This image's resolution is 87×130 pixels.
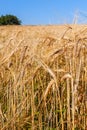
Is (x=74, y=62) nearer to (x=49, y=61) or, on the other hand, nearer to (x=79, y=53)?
(x=79, y=53)

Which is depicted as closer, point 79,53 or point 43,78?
point 79,53

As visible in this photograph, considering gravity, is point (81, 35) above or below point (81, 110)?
above

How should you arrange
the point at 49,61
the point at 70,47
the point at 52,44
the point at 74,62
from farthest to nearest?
the point at 52,44, the point at 49,61, the point at 70,47, the point at 74,62

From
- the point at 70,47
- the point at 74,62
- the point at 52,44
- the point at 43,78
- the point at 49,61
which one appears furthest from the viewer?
the point at 52,44

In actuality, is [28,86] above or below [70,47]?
below

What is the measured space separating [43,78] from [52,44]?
1.55 feet

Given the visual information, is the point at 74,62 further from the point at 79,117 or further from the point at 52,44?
the point at 52,44

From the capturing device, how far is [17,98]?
6.56 feet

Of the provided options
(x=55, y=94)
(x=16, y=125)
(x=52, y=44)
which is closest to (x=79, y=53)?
(x=55, y=94)

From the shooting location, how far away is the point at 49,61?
2.25 m

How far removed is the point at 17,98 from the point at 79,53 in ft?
1.27

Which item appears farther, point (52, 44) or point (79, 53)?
point (52, 44)

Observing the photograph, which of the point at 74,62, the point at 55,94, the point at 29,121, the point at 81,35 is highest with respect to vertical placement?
the point at 81,35

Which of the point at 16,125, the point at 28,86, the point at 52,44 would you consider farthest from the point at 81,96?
the point at 52,44
